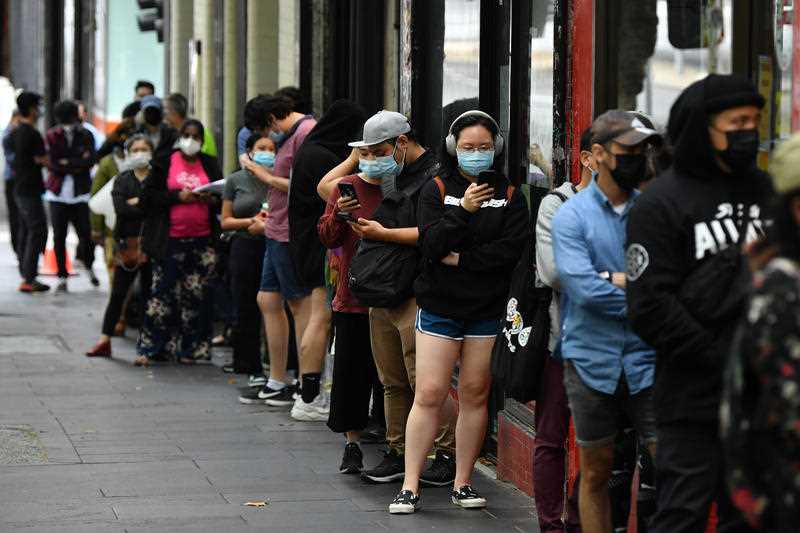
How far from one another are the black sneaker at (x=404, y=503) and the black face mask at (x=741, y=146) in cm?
304

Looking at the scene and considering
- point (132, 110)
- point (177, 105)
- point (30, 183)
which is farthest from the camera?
point (30, 183)

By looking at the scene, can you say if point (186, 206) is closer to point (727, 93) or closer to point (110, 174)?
point (110, 174)

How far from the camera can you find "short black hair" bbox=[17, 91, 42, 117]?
60.2 ft

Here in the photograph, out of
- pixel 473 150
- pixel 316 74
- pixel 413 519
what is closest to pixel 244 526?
pixel 413 519

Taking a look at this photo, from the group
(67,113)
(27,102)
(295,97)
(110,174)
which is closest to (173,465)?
(295,97)

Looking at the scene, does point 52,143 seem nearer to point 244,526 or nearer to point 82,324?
point 82,324

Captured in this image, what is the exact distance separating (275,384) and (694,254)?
632cm

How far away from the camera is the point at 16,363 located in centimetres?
1295

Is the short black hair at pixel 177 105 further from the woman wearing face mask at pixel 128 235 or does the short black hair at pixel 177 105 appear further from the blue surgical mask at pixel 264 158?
the blue surgical mask at pixel 264 158

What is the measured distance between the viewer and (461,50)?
10.1 meters

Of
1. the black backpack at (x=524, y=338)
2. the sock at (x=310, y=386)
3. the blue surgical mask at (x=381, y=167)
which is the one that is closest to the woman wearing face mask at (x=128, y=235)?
the sock at (x=310, y=386)

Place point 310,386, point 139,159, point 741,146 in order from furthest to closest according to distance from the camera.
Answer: point 139,159 < point 310,386 < point 741,146

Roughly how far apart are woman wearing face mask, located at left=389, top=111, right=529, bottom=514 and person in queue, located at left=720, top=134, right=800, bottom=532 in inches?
138

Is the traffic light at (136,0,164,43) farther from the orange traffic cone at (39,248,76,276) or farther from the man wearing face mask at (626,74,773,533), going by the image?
the man wearing face mask at (626,74,773,533)
